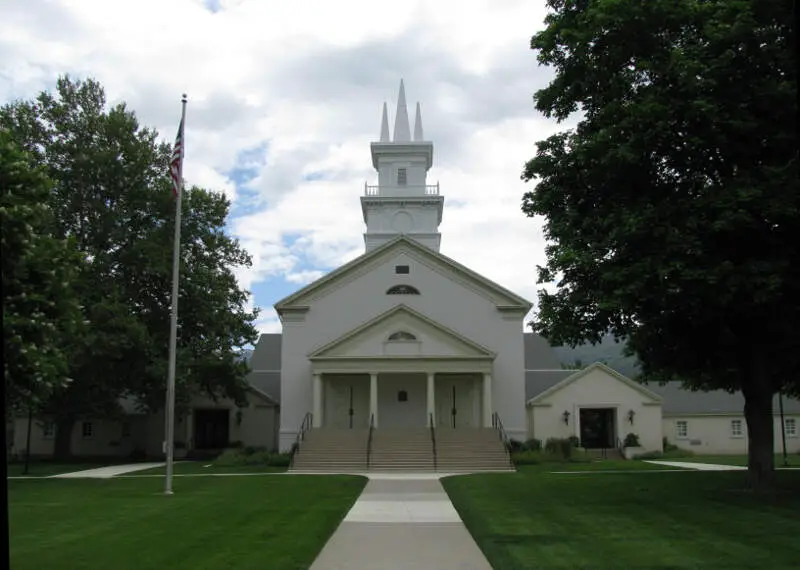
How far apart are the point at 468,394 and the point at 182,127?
22.4 metres

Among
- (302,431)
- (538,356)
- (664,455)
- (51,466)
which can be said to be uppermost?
(538,356)

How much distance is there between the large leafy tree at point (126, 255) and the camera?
3791 centimetres

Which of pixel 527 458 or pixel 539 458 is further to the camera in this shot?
pixel 539 458

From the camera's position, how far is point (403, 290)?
4188cm

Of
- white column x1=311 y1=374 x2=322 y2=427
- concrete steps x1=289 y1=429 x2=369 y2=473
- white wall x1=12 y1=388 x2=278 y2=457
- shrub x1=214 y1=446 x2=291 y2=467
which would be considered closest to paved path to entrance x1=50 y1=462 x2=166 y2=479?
shrub x1=214 y1=446 x2=291 y2=467

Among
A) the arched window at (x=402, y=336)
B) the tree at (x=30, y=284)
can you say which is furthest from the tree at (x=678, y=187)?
the arched window at (x=402, y=336)

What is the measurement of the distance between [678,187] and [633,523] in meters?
7.57

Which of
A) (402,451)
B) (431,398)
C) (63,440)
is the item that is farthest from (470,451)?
(63,440)

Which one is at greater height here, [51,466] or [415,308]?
[415,308]

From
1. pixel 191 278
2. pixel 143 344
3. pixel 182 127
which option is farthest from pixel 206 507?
pixel 191 278

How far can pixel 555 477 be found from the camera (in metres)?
26.9

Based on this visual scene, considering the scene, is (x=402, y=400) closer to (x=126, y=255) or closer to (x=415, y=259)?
(x=415, y=259)

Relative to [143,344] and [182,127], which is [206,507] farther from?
[143,344]

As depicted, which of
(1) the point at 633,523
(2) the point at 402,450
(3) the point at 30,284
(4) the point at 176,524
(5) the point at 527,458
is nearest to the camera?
(1) the point at 633,523
